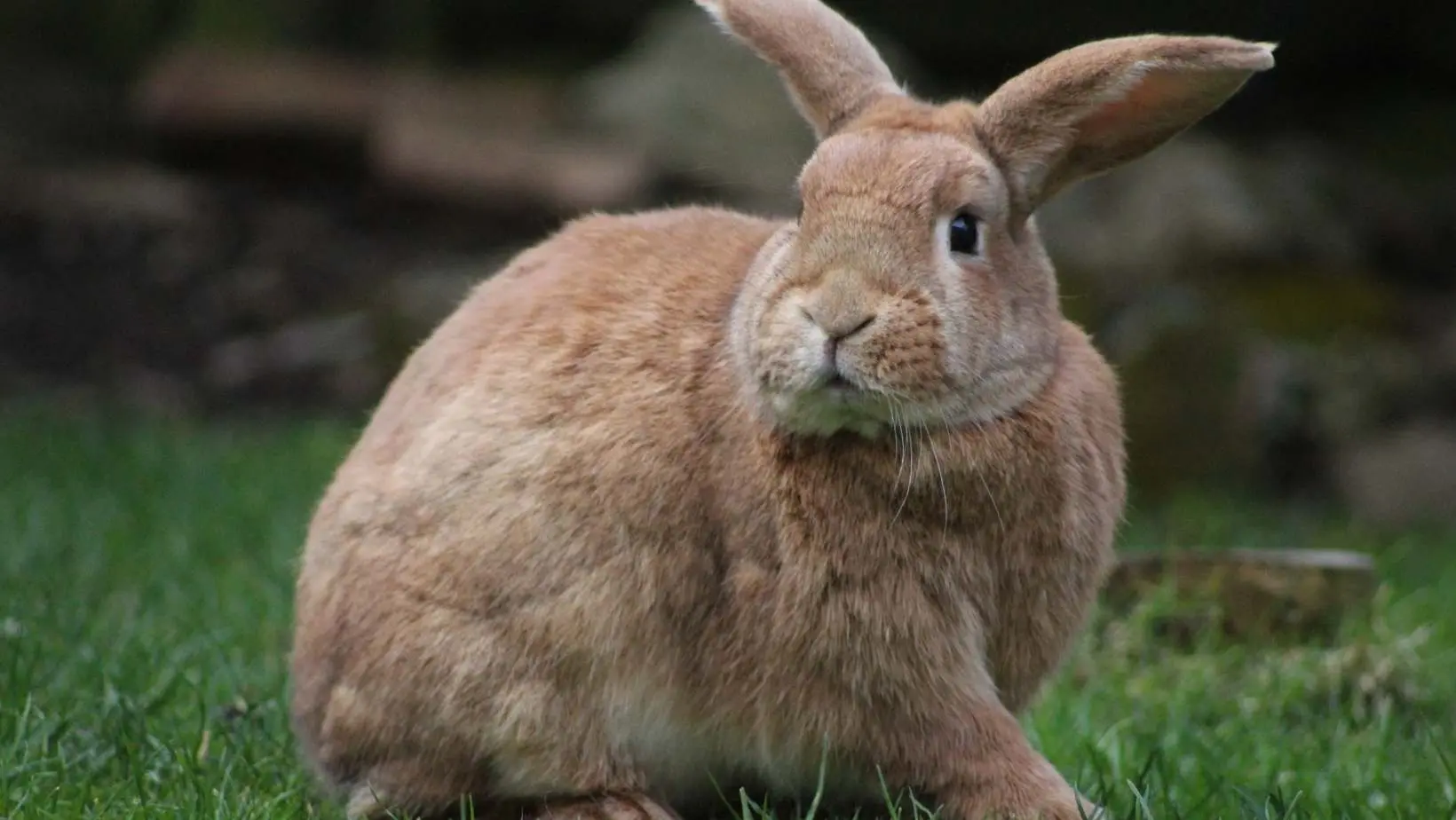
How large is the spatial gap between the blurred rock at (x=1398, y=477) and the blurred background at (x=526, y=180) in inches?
0.5

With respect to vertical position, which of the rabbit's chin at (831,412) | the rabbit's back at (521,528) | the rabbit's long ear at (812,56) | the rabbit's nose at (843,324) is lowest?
the rabbit's back at (521,528)

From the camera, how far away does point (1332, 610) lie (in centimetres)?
460

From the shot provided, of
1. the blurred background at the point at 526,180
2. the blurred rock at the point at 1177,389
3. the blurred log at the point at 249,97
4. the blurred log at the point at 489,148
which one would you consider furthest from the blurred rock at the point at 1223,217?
the blurred log at the point at 249,97

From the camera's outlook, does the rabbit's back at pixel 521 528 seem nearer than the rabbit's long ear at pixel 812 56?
Yes

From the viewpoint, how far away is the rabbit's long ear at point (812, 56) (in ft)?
9.95

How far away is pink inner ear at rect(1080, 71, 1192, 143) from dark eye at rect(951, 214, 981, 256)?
280 mm

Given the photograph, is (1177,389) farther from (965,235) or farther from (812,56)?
(965,235)

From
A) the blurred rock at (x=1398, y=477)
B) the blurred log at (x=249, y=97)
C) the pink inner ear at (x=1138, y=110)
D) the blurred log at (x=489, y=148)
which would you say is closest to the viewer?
the pink inner ear at (x=1138, y=110)

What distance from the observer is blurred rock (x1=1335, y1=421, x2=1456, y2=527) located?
25.4 ft

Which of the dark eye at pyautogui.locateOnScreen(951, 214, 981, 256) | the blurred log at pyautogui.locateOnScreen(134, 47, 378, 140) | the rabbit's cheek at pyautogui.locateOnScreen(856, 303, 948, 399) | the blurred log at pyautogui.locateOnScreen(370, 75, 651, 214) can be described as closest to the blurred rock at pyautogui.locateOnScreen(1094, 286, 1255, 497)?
the blurred log at pyautogui.locateOnScreen(370, 75, 651, 214)

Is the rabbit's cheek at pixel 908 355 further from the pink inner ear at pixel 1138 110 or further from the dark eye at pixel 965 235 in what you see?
the pink inner ear at pixel 1138 110

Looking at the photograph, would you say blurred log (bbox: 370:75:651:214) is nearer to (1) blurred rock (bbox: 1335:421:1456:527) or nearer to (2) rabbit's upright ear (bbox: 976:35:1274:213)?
(1) blurred rock (bbox: 1335:421:1456:527)

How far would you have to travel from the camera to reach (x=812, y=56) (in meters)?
3.04

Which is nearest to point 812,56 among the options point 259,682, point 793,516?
point 793,516
